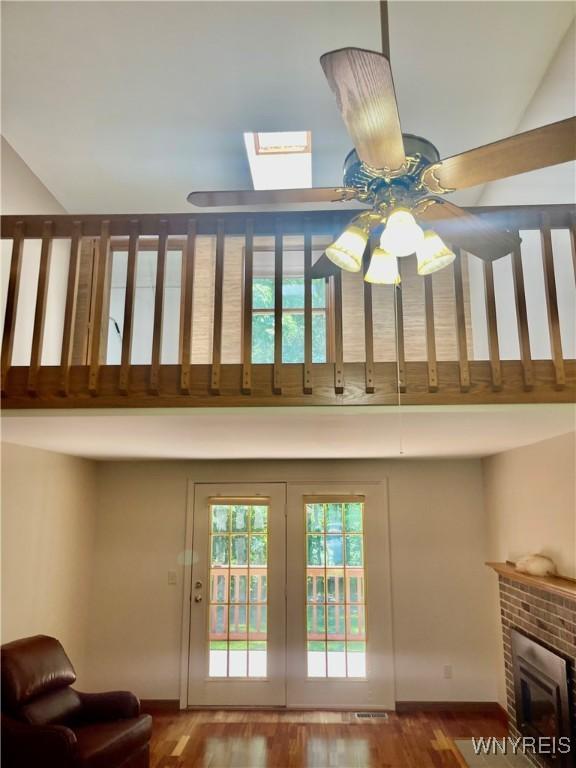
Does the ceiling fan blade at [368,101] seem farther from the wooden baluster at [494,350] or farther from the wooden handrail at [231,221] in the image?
the wooden baluster at [494,350]

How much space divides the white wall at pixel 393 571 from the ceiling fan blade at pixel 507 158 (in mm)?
3381

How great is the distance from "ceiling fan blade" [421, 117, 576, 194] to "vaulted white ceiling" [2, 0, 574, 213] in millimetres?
1710

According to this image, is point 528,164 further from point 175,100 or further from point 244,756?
point 244,756

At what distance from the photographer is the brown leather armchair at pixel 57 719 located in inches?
106

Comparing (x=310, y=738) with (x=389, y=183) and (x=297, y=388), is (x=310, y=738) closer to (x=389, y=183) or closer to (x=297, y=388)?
(x=297, y=388)

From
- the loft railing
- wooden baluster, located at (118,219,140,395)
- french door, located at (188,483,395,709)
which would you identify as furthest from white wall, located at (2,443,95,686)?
wooden baluster, located at (118,219,140,395)

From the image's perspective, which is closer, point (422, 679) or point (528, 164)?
point (528, 164)

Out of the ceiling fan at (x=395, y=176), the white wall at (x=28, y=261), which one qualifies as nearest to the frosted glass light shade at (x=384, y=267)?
the ceiling fan at (x=395, y=176)

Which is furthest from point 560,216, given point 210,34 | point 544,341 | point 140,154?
point 140,154

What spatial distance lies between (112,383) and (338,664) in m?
3.43

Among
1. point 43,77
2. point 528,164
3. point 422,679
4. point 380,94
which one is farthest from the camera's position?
point 422,679

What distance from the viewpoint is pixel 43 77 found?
3293mm

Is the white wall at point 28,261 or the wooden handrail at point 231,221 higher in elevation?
the white wall at point 28,261

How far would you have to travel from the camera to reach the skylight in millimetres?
3844
